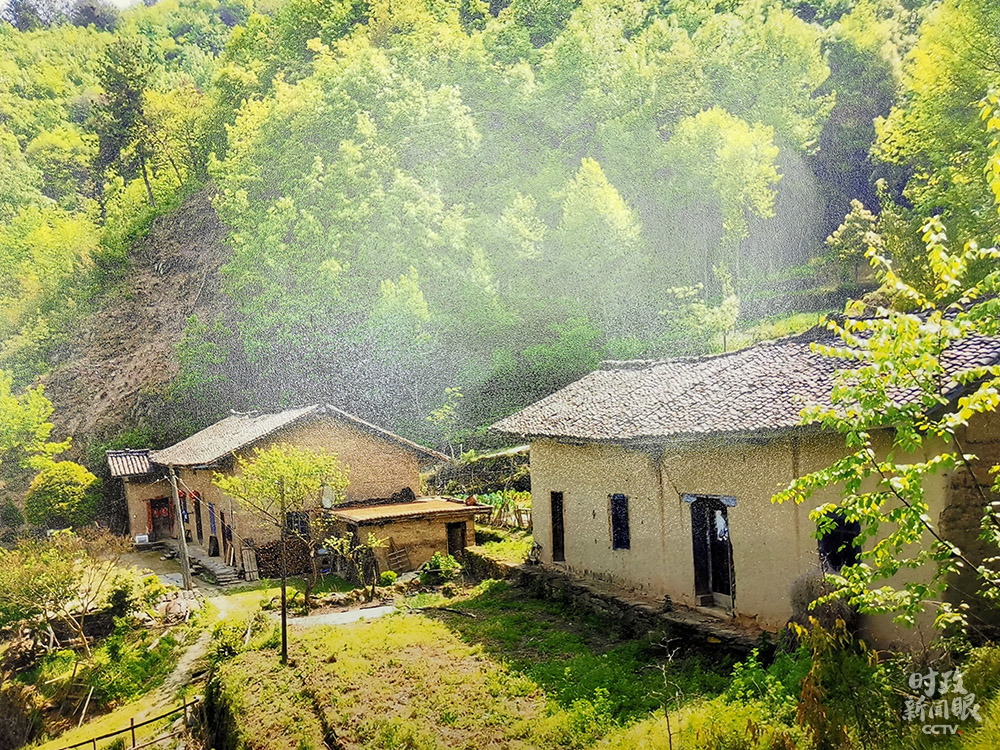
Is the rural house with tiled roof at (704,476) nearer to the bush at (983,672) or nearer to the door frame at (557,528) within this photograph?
the door frame at (557,528)

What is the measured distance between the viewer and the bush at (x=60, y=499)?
31.2 metres

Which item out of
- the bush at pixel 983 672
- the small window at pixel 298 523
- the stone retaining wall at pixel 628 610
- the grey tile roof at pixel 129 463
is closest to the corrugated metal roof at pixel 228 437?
the grey tile roof at pixel 129 463

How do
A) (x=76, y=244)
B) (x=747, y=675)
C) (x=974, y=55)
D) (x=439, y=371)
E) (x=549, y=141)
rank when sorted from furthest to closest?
(x=76, y=244) < (x=549, y=141) < (x=439, y=371) < (x=974, y=55) < (x=747, y=675)

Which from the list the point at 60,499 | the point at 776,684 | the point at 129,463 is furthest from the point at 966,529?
the point at 60,499

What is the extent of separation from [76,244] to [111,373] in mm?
11620

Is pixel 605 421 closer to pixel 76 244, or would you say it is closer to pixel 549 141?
pixel 549 141

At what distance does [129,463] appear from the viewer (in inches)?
1296

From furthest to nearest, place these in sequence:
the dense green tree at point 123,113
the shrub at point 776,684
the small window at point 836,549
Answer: the dense green tree at point 123,113
the small window at point 836,549
the shrub at point 776,684

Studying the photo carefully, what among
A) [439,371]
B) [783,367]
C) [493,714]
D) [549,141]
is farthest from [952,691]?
[549,141]

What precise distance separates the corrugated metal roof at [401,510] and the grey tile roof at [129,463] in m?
14.9

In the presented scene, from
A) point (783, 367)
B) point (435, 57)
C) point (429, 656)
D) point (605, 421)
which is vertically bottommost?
point (429, 656)

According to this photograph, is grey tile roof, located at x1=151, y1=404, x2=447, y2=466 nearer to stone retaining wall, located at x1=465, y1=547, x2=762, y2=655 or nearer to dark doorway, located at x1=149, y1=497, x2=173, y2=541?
dark doorway, located at x1=149, y1=497, x2=173, y2=541

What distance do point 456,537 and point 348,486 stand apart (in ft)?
12.4

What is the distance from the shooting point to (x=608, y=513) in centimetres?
1452
